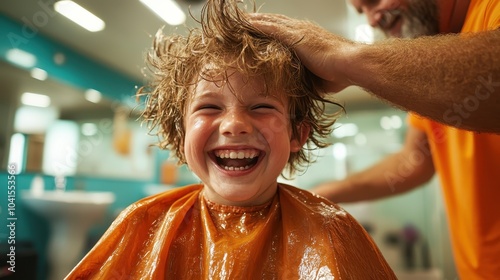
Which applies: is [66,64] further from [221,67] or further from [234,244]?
[234,244]

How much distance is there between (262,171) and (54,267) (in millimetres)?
2858

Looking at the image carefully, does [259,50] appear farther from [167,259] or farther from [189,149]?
[167,259]

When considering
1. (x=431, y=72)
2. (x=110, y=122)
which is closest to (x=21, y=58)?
(x=110, y=122)

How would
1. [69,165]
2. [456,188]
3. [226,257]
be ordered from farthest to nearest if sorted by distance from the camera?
[69,165], [456,188], [226,257]

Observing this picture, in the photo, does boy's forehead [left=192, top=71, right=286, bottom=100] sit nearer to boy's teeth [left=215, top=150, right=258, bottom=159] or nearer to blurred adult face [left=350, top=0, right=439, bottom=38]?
boy's teeth [left=215, top=150, right=258, bottom=159]

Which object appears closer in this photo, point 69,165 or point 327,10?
point 327,10

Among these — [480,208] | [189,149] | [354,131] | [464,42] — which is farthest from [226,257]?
[354,131]

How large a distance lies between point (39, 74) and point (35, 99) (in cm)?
24

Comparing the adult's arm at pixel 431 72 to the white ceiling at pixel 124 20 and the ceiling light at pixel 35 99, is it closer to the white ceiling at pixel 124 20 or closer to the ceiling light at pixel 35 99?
the white ceiling at pixel 124 20

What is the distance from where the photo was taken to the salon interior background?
8.68 ft

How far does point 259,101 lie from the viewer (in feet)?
2.66

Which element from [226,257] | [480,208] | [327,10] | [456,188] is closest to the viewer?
[226,257]

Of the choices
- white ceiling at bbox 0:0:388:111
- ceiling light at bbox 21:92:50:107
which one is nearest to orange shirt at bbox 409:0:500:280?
white ceiling at bbox 0:0:388:111

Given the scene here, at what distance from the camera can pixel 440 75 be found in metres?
0.64
